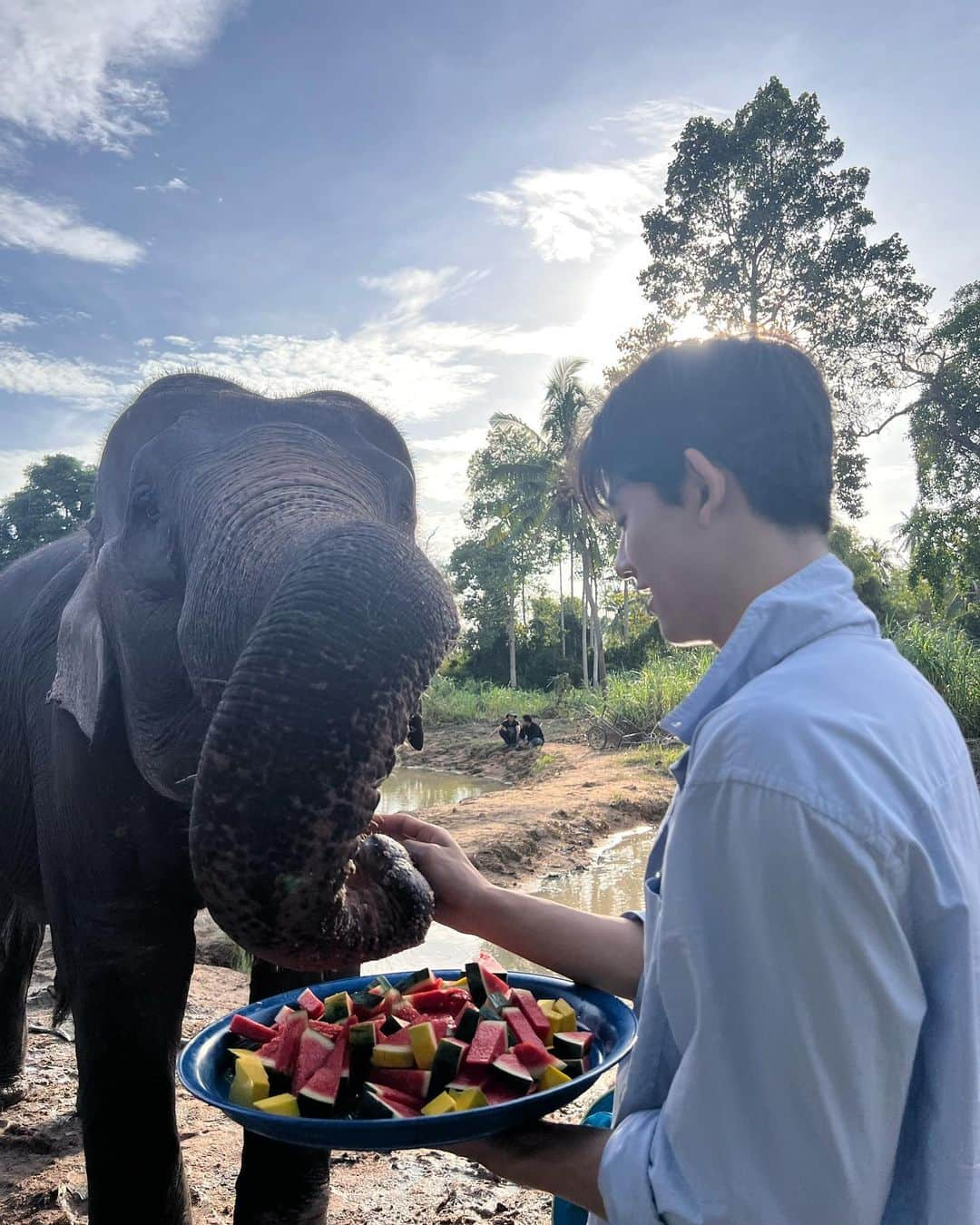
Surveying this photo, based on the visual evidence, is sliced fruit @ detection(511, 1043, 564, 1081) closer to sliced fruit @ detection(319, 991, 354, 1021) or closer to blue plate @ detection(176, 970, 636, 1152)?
blue plate @ detection(176, 970, 636, 1152)

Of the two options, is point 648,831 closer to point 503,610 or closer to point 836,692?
point 836,692

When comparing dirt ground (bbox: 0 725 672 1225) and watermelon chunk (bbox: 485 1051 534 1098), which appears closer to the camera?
watermelon chunk (bbox: 485 1051 534 1098)

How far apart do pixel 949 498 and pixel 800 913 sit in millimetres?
16814

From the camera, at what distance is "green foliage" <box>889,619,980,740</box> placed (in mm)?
13227

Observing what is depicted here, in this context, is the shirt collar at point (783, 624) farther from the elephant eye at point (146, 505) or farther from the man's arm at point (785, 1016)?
the elephant eye at point (146, 505)

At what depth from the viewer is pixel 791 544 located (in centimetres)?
141

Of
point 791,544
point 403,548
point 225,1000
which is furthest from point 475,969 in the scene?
point 225,1000

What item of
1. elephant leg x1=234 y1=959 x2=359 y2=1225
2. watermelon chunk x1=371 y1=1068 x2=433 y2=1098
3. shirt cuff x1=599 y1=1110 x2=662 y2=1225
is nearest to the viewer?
shirt cuff x1=599 y1=1110 x2=662 y2=1225

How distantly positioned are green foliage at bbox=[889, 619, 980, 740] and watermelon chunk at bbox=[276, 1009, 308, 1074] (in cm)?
1256

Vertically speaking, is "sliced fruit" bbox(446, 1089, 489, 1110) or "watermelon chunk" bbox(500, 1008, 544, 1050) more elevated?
"watermelon chunk" bbox(500, 1008, 544, 1050)

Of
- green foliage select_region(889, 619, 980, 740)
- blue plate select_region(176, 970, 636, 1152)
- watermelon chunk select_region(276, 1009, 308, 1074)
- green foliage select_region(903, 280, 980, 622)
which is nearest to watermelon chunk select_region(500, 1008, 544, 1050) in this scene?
blue plate select_region(176, 970, 636, 1152)

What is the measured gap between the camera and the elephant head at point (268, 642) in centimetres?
147

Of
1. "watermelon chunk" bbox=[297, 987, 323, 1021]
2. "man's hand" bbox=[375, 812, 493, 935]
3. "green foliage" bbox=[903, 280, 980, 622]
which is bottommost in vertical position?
"watermelon chunk" bbox=[297, 987, 323, 1021]

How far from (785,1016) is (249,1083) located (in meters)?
1.01
